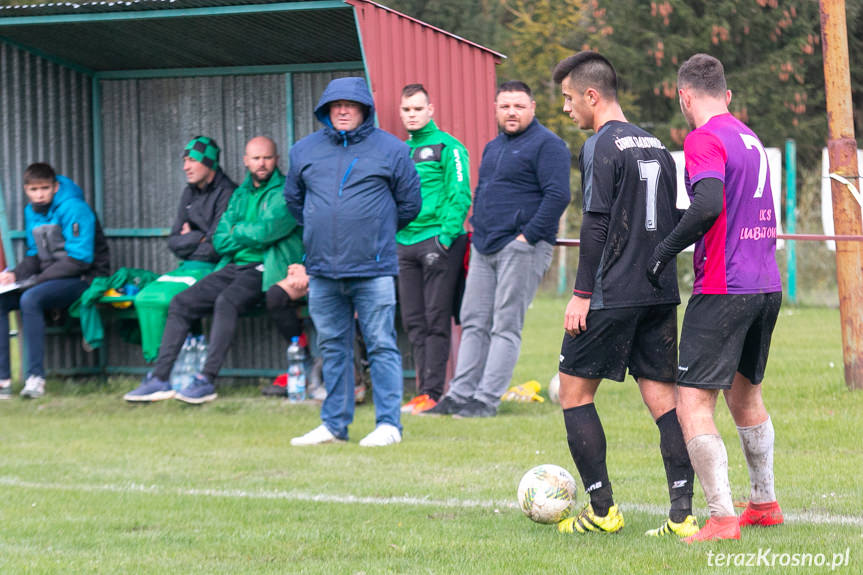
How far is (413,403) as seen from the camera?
382 inches

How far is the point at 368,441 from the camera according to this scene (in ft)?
26.1

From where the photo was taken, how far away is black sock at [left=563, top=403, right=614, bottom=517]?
206 inches

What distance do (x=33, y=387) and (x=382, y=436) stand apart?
402cm

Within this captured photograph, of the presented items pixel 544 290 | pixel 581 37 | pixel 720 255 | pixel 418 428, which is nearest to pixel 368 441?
pixel 418 428

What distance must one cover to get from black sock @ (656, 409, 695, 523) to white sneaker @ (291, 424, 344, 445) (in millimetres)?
3316

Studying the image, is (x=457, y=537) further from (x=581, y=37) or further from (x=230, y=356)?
(x=581, y=37)

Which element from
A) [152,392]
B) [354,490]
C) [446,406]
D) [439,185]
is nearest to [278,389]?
[152,392]

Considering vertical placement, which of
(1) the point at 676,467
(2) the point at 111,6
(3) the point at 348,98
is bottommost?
(1) the point at 676,467

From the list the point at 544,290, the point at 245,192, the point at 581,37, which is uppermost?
the point at 581,37

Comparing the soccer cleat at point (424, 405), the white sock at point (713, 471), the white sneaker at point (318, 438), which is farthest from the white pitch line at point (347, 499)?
the soccer cleat at point (424, 405)

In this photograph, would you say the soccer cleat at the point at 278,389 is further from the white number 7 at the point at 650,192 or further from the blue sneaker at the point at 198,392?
the white number 7 at the point at 650,192

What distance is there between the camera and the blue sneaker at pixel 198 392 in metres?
9.77

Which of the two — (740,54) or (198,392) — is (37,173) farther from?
(740,54)

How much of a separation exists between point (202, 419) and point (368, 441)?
199 centimetres
